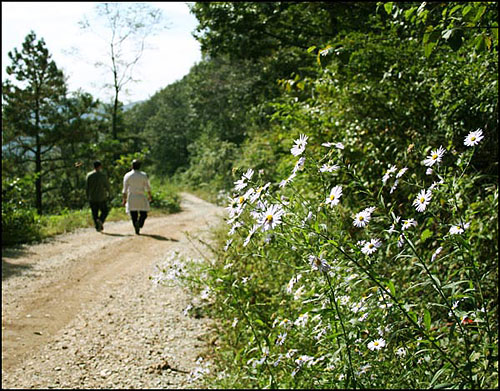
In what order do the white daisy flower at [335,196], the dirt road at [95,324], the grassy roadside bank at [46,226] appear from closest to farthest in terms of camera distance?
1. the white daisy flower at [335,196]
2. the dirt road at [95,324]
3. the grassy roadside bank at [46,226]

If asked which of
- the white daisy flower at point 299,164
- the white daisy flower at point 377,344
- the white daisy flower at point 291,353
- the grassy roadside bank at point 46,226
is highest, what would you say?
the white daisy flower at point 299,164

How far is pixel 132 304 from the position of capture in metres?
5.00

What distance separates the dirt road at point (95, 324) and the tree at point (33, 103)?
16155 mm

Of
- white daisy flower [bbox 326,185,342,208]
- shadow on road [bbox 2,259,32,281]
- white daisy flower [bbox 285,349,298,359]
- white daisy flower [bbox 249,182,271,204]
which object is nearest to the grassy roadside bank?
shadow on road [bbox 2,259,32,281]

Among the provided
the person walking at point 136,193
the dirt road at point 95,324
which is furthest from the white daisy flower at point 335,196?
the person walking at point 136,193

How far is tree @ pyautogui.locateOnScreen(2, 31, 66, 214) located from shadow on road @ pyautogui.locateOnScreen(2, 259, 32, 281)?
15.3 metres

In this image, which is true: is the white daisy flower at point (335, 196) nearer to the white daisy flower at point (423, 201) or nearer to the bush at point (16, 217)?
the white daisy flower at point (423, 201)

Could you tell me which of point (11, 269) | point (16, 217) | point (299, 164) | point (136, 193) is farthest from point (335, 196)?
point (16, 217)

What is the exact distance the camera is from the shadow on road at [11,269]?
648cm

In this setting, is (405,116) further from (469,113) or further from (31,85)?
(31,85)

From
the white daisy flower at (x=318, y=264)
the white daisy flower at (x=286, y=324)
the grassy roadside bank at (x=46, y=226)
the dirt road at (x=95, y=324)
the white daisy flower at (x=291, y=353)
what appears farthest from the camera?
the grassy roadside bank at (x=46, y=226)

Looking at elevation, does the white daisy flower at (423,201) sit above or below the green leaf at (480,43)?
below

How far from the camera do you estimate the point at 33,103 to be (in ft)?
71.8

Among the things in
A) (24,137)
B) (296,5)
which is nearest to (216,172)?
(24,137)
